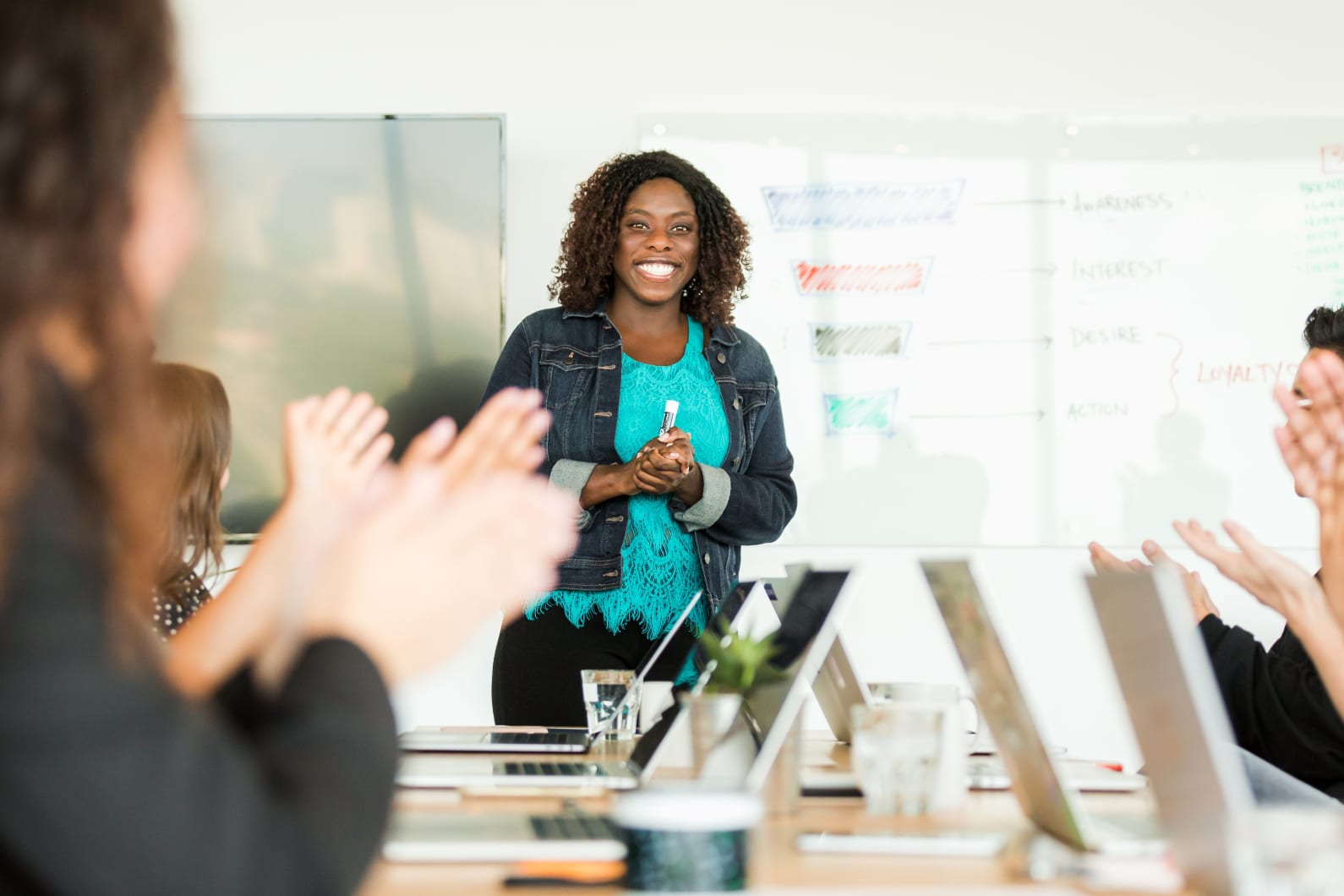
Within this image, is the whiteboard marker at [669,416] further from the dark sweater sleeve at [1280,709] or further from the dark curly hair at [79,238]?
the dark curly hair at [79,238]

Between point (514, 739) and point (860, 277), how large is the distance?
1905 mm

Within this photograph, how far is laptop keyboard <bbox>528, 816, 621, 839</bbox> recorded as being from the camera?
1066mm

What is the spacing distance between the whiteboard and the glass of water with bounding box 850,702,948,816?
6.65ft

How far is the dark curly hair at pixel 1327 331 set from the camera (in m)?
2.08

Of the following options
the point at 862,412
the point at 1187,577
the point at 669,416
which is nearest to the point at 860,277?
the point at 862,412

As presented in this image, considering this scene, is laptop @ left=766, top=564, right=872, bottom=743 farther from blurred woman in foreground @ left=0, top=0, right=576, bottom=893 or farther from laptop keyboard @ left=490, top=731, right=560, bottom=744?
blurred woman in foreground @ left=0, top=0, right=576, bottom=893

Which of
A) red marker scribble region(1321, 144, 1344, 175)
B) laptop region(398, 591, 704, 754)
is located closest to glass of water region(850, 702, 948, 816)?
laptop region(398, 591, 704, 754)

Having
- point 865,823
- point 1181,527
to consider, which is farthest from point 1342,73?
point 865,823

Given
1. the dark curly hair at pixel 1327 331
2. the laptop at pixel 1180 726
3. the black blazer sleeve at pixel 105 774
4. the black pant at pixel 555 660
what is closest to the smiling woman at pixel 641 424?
the black pant at pixel 555 660

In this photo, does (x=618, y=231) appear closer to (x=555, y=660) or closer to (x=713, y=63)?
(x=713, y=63)

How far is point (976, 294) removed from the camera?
3.37 meters

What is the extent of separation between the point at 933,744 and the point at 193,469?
1.14 meters

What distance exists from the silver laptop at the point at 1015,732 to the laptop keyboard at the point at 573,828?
0.37 metres

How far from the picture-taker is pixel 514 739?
1.83 m
